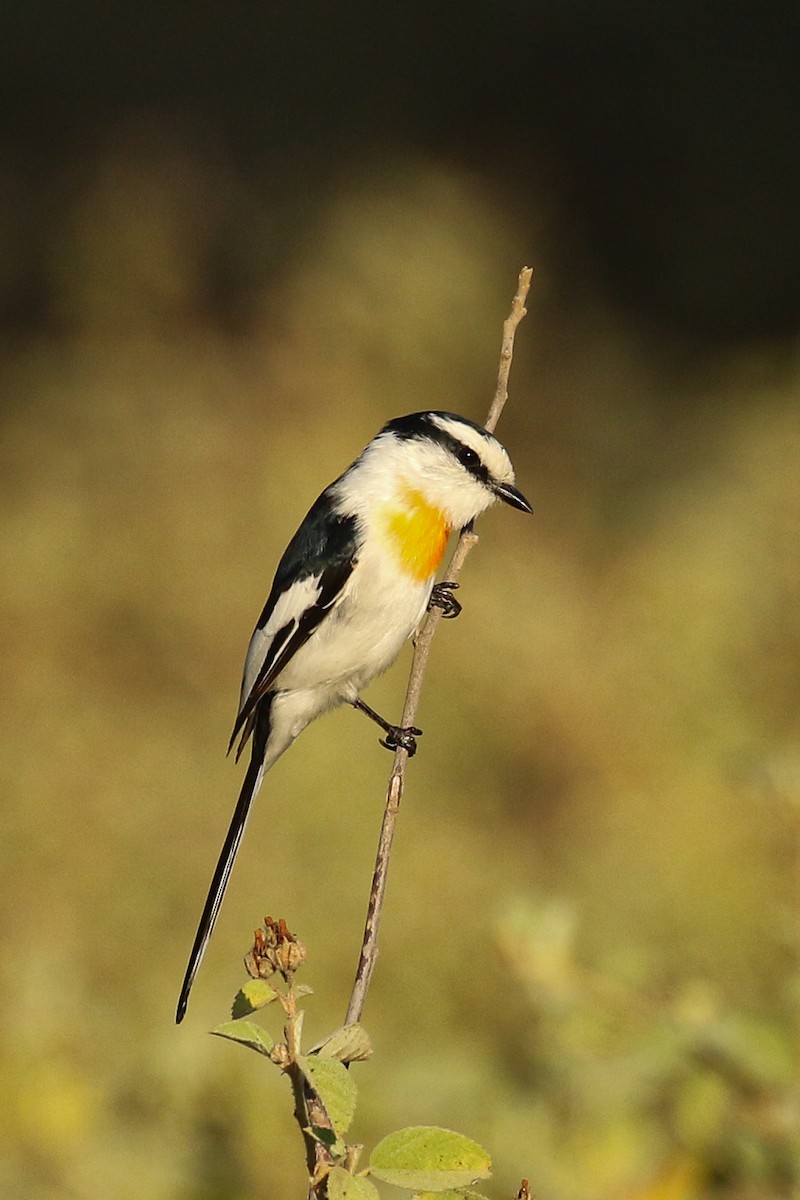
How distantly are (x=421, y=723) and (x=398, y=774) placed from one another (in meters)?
2.66

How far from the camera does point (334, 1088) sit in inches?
23.6

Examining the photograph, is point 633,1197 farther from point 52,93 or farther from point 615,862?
point 52,93

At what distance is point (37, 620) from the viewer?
4160 mm

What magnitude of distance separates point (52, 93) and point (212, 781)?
3.14m

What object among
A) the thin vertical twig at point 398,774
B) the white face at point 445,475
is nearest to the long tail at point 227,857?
the thin vertical twig at point 398,774

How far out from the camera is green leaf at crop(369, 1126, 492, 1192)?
1.99ft

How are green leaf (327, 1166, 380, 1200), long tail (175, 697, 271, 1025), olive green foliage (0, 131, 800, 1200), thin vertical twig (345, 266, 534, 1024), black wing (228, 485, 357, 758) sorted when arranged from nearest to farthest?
green leaf (327, 1166, 380, 1200)
thin vertical twig (345, 266, 534, 1024)
long tail (175, 697, 271, 1025)
olive green foliage (0, 131, 800, 1200)
black wing (228, 485, 357, 758)

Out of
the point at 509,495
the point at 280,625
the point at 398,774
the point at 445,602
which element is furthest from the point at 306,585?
the point at 398,774

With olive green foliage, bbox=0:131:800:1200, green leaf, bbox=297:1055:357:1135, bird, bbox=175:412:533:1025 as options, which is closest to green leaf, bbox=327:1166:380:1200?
green leaf, bbox=297:1055:357:1135

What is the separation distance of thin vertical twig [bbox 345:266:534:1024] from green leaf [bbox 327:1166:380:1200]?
0.11m

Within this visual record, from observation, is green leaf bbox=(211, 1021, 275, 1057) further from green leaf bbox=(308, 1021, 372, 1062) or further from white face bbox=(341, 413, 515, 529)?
white face bbox=(341, 413, 515, 529)

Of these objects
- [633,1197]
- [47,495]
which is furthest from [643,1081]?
[47,495]

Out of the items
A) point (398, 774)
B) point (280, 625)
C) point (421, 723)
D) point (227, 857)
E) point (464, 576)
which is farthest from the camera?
point (464, 576)

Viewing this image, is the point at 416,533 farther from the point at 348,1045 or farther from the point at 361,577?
the point at 348,1045
